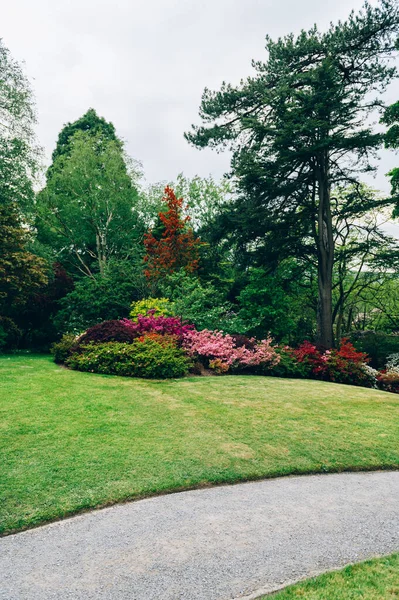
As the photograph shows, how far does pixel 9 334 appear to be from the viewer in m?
14.6

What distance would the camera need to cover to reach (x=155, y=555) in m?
2.82

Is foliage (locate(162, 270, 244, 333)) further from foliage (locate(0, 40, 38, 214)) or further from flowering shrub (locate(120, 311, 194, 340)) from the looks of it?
foliage (locate(0, 40, 38, 214))

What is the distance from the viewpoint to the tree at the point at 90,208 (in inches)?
793

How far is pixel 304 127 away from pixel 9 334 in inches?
510

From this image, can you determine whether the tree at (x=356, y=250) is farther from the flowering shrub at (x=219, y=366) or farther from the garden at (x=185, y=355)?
the flowering shrub at (x=219, y=366)

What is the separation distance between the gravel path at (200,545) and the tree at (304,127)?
1118cm

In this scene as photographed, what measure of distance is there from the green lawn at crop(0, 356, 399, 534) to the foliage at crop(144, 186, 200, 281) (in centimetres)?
706

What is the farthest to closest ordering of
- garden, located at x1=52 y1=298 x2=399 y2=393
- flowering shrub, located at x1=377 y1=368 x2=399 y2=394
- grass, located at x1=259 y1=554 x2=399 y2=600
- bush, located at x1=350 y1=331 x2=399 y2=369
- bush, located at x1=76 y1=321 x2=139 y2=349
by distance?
bush, located at x1=350 y1=331 x2=399 y2=369
flowering shrub, located at x1=377 y1=368 x2=399 y2=394
bush, located at x1=76 y1=321 x2=139 y2=349
garden, located at x1=52 y1=298 x2=399 y2=393
grass, located at x1=259 y1=554 x2=399 y2=600

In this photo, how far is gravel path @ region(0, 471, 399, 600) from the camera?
2.49 m

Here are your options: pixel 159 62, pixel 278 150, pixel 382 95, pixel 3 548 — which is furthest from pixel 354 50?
pixel 3 548

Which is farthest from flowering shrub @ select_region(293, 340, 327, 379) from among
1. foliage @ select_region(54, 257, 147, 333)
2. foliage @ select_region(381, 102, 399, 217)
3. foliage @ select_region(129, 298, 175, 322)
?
foliage @ select_region(54, 257, 147, 333)

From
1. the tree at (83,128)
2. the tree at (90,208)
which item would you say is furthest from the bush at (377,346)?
the tree at (83,128)

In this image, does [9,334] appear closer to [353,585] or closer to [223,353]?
[223,353]

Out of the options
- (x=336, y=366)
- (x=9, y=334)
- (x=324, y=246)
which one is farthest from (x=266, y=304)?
(x=9, y=334)
